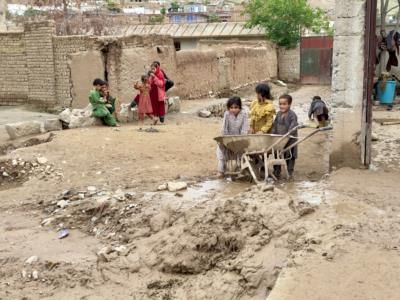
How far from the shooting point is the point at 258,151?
21.1 ft

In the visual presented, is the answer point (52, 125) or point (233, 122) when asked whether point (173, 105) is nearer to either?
point (52, 125)

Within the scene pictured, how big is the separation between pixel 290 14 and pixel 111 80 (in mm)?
12692

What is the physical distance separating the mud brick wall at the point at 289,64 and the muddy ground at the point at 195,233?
16.0 meters

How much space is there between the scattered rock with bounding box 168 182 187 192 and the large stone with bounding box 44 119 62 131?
5014 millimetres

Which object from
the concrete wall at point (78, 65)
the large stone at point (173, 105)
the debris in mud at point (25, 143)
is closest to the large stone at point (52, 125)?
the debris in mud at point (25, 143)

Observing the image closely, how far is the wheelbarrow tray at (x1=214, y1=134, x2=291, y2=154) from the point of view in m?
6.31

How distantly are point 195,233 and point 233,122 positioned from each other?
2.25m

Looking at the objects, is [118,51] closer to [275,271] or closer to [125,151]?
[125,151]

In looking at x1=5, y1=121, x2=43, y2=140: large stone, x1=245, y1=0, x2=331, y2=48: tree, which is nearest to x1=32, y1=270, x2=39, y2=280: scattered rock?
x1=5, y1=121, x2=43, y2=140: large stone

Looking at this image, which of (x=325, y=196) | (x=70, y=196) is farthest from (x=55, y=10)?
(x=325, y=196)

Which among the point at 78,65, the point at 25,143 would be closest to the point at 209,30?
the point at 78,65

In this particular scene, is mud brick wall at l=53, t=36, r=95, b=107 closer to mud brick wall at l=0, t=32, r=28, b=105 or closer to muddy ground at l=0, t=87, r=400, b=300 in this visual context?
mud brick wall at l=0, t=32, r=28, b=105

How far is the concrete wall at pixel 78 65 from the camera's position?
1254 cm

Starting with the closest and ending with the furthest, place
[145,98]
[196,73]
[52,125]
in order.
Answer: [52,125]
[145,98]
[196,73]
